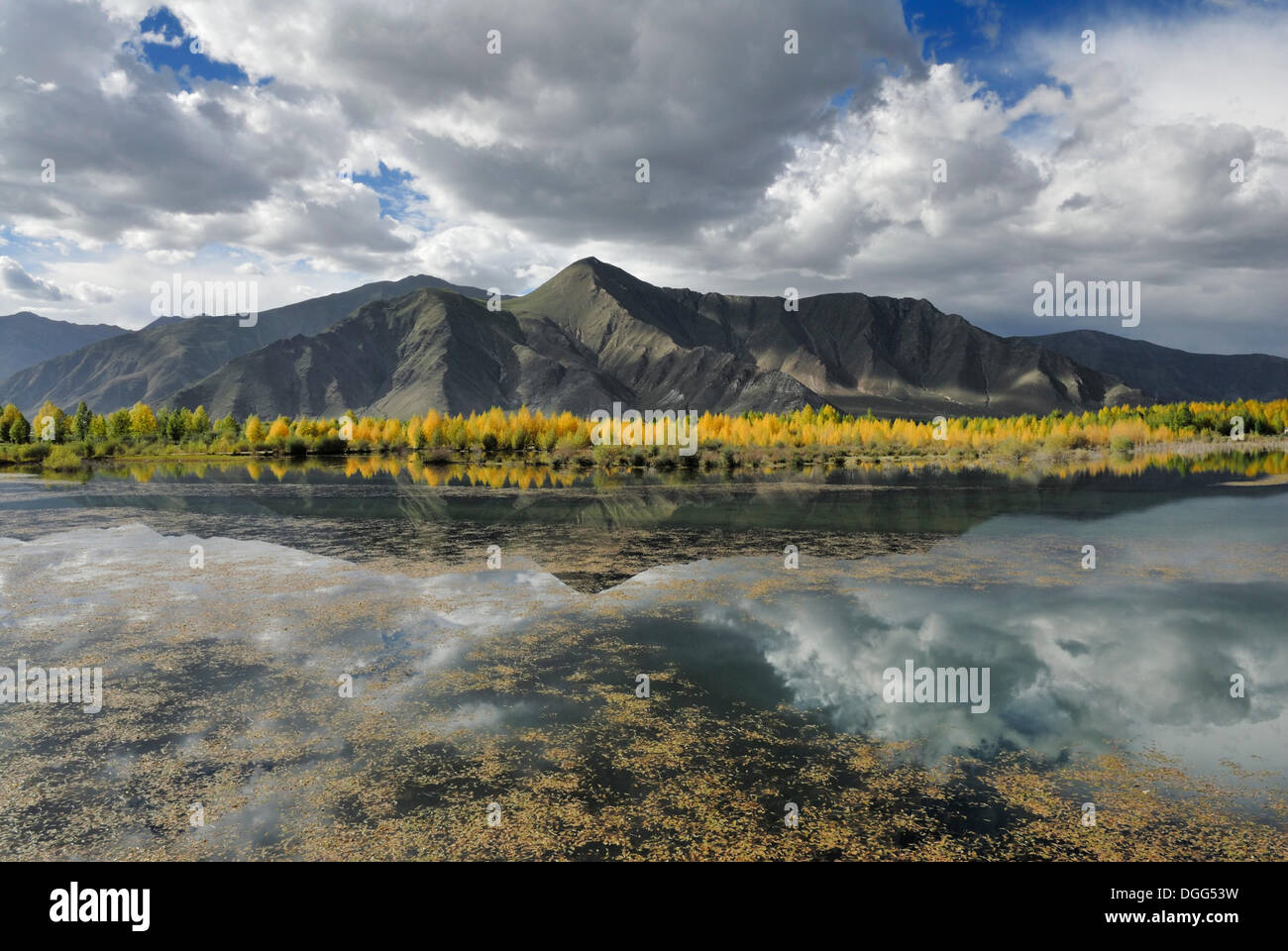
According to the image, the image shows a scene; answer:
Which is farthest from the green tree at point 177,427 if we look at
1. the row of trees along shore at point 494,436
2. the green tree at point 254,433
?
the green tree at point 254,433

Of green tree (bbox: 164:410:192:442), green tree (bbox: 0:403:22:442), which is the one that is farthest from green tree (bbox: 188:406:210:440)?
green tree (bbox: 0:403:22:442)

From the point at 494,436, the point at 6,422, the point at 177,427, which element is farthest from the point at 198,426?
the point at 494,436

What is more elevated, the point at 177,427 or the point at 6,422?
the point at 6,422

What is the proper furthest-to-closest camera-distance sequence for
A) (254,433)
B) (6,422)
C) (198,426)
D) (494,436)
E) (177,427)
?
(198,426)
(177,427)
(254,433)
(494,436)
(6,422)

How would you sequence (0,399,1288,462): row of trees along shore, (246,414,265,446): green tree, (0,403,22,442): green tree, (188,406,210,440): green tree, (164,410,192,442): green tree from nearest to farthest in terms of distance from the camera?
(0,399,1288,462): row of trees along shore → (0,403,22,442): green tree → (246,414,265,446): green tree → (164,410,192,442): green tree → (188,406,210,440): green tree

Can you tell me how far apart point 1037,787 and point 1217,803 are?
1708 millimetres

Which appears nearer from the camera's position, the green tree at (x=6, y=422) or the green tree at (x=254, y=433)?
the green tree at (x=6, y=422)

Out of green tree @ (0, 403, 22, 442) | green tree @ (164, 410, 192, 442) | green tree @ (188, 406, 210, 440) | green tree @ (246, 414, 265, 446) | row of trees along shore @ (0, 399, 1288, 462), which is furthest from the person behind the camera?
green tree @ (188, 406, 210, 440)

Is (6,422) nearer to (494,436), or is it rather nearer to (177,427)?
(177,427)

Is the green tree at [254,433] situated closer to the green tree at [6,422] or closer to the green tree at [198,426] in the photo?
the green tree at [198,426]

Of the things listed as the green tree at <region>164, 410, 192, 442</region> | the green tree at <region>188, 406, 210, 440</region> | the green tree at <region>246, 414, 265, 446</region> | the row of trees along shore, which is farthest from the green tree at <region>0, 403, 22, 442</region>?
the green tree at <region>246, 414, 265, 446</region>

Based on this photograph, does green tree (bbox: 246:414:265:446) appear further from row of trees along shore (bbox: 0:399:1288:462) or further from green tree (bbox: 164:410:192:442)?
green tree (bbox: 164:410:192:442)

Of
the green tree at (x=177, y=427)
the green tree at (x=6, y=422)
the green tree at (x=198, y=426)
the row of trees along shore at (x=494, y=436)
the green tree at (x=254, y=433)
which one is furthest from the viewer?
the green tree at (x=198, y=426)

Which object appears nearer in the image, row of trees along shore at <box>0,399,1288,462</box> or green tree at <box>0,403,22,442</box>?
row of trees along shore at <box>0,399,1288,462</box>
